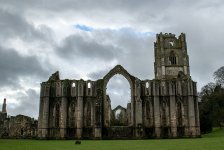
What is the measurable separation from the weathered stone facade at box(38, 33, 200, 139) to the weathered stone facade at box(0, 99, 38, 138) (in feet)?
13.2

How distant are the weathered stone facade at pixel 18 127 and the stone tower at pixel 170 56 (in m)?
43.6

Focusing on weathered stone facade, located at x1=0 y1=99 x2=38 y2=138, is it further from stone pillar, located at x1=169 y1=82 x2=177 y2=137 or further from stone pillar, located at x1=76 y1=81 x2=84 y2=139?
stone pillar, located at x1=169 y1=82 x2=177 y2=137

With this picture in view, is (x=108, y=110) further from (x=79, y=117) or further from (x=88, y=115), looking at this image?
(x=79, y=117)

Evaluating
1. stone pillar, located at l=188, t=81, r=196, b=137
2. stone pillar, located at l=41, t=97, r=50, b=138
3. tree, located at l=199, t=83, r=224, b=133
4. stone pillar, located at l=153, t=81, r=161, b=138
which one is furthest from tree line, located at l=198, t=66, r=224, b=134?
stone pillar, located at l=41, t=97, r=50, b=138

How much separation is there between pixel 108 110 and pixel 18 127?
13912mm

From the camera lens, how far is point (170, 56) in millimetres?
83875

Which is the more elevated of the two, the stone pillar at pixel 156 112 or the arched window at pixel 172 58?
the arched window at pixel 172 58

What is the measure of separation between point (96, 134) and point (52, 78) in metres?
11.3

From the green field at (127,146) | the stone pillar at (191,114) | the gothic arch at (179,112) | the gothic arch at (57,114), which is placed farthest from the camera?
the gothic arch at (57,114)

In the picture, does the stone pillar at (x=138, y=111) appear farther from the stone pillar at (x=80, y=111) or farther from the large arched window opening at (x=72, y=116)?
the large arched window opening at (x=72, y=116)

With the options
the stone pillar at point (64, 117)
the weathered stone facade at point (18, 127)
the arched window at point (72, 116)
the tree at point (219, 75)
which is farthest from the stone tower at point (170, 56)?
the weathered stone facade at point (18, 127)

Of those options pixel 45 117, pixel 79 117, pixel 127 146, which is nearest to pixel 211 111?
pixel 79 117

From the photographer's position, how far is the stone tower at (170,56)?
82.2 m

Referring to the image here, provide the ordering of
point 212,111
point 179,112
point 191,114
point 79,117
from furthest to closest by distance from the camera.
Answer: point 212,111
point 179,112
point 79,117
point 191,114
